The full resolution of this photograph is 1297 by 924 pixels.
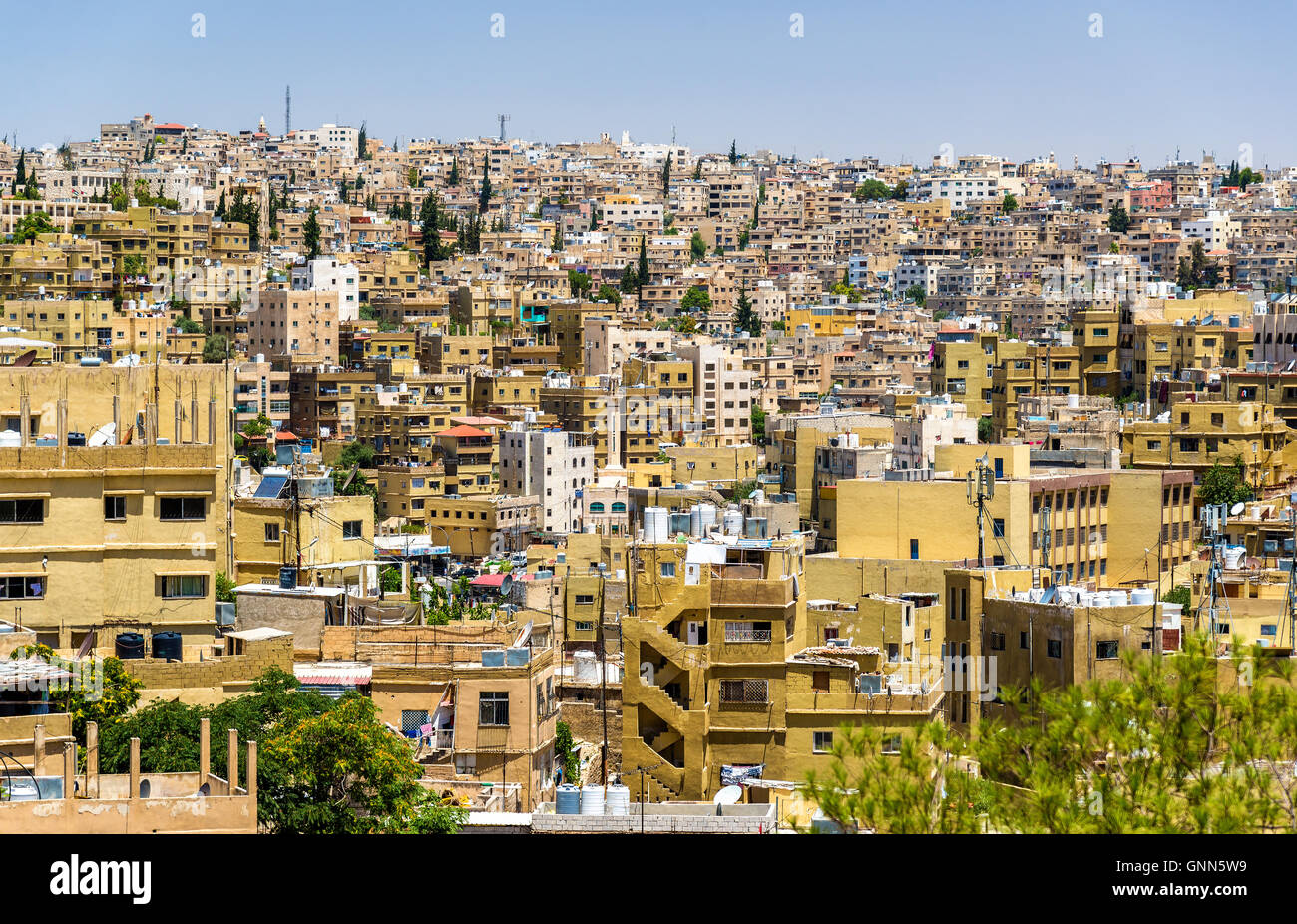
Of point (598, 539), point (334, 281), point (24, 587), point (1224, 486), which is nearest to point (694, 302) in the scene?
point (334, 281)

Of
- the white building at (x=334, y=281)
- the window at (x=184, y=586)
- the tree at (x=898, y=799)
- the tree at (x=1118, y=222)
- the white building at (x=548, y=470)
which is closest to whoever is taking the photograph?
the tree at (x=898, y=799)

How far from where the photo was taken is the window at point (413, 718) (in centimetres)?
1364

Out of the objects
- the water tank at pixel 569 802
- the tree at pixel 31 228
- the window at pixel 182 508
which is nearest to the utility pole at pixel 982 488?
the window at pixel 182 508

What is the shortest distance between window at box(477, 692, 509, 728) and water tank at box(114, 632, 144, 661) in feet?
7.15

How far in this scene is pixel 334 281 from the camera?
2336 inches

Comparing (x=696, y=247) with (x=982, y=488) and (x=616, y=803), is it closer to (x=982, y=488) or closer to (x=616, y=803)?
(x=982, y=488)

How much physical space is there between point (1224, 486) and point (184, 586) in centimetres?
2025

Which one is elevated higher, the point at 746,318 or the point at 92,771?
the point at 746,318

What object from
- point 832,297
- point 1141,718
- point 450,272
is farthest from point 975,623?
point 832,297

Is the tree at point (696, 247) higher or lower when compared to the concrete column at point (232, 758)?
higher

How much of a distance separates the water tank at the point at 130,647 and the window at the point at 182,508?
0.96 m

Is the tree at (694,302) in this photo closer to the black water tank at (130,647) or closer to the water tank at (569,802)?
the black water tank at (130,647)

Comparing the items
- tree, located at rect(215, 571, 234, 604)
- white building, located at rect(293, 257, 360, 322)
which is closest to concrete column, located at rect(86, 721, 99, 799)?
tree, located at rect(215, 571, 234, 604)
